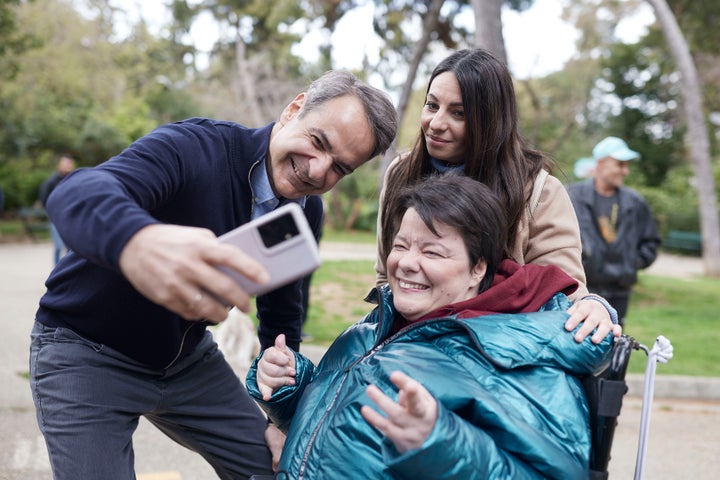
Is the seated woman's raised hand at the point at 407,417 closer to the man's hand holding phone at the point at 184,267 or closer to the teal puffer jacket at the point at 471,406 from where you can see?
the teal puffer jacket at the point at 471,406

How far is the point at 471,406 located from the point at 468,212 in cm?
58

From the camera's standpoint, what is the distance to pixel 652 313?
920 centimetres

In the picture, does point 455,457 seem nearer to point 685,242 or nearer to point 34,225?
point 34,225

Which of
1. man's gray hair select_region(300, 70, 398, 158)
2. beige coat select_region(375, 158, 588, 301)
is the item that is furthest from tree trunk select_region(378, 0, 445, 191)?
man's gray hair select_region(300, 70, 398, 158)

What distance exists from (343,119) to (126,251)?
88cm

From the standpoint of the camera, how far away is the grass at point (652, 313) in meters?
6.68

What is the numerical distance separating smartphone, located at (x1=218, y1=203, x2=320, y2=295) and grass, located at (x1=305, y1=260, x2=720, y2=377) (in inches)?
207

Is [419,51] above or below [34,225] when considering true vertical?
above

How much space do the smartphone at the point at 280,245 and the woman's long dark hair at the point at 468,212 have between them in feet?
2.29

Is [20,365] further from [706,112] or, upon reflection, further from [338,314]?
[706,112]

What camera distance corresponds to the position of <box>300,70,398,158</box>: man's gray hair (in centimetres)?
206

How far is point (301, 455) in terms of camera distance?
1.83 m

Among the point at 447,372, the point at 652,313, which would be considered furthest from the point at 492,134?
the point at 652,313

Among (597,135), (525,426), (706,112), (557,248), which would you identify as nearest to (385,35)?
(557,248)
